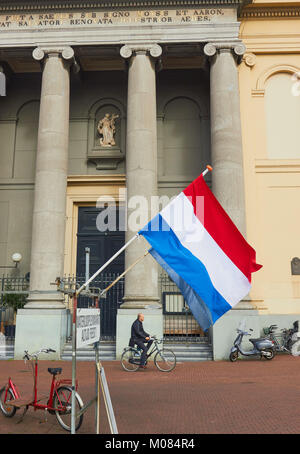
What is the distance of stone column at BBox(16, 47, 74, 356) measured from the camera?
1503 cm

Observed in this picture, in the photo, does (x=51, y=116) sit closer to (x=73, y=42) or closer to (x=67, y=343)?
(x=73, y=42)

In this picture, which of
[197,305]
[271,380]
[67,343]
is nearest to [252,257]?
[197,305]

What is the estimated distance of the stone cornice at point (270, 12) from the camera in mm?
18578

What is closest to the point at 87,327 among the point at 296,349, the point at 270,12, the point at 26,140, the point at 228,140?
the point at 296,349

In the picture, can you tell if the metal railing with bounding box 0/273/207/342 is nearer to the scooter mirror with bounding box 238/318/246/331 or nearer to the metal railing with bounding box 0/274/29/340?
the metal railing with bounding box 0/274/29/340

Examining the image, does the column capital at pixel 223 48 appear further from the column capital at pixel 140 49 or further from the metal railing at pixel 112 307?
the metal railing at pixel 112 307

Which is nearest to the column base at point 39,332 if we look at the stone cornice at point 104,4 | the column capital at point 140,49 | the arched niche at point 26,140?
the arched niche at point 26,140

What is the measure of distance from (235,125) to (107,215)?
667 cm

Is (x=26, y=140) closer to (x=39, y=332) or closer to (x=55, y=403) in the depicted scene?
(x=39, y=332)

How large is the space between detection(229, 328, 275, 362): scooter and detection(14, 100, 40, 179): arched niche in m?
11.4

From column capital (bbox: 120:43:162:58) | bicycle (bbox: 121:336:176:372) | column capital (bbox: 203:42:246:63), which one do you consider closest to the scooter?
bicycle (bbox: 121:336:176:372)

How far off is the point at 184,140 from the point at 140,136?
3984 millimetres

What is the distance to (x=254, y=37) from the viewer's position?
1875cm

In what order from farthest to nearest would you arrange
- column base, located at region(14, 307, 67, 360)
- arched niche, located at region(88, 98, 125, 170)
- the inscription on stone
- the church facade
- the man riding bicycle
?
arched niche, located at region(88, 98, 125, 170)
the inscription on stone
the church facade
column base, located at region(14, 307, 67, 360)
the man riding bicycle
